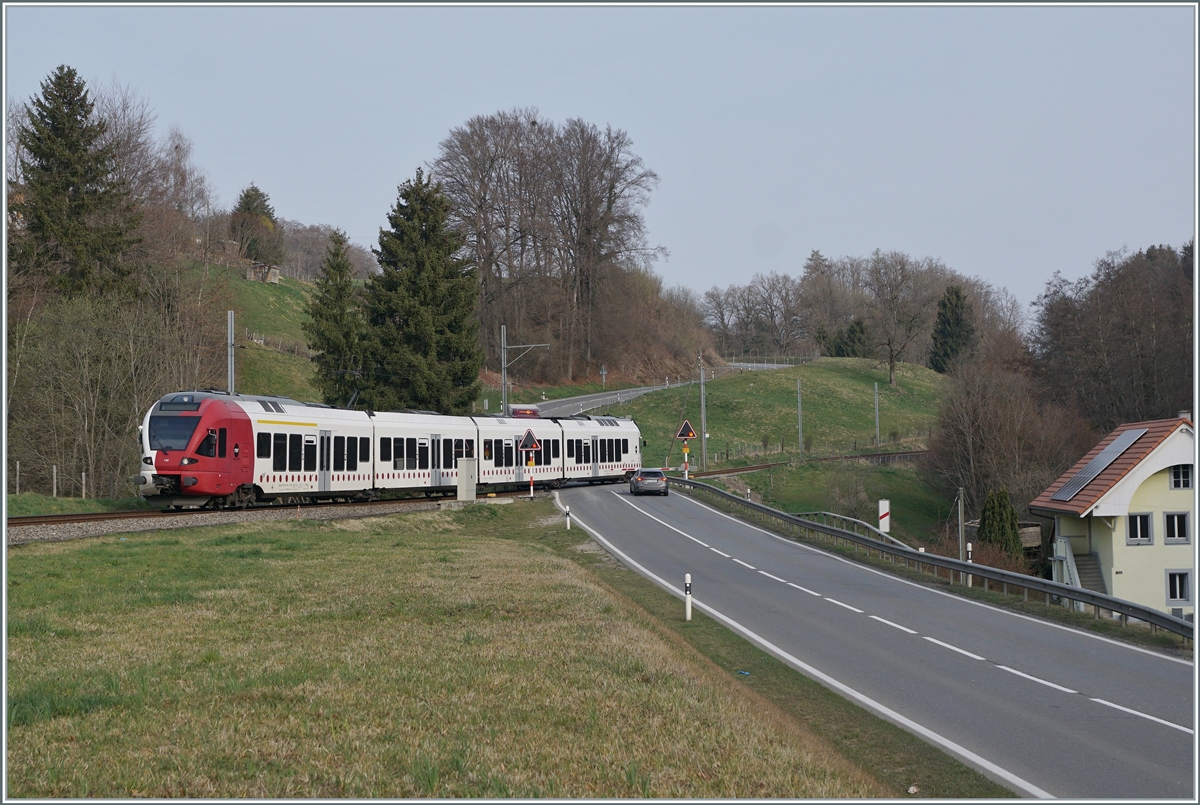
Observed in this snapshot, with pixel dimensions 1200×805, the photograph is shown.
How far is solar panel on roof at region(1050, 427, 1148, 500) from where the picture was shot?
38.1 metres

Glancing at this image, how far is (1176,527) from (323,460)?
3119 cm

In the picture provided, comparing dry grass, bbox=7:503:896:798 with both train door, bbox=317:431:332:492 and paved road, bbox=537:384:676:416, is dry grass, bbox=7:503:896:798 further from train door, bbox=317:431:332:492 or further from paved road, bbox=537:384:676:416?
paved road, bbox=537:384:676:416

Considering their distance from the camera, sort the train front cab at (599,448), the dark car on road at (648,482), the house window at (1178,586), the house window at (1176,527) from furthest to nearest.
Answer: the train front cab at (599,448)
the dark car on road at (648,482)
the house window at (1178,586)
the house window at (1176,527)

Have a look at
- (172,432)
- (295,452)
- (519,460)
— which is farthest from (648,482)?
(172,432)

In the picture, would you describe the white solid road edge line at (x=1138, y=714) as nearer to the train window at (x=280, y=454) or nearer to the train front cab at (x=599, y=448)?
the train window at (x=280, y=454)

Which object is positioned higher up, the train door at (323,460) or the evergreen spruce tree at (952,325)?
the evergreen spruce tree at (952,325)

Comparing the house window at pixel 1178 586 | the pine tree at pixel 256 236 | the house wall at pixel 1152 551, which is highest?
the pine tree at pixel 256 236

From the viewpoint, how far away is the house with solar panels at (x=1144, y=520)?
1443 inches

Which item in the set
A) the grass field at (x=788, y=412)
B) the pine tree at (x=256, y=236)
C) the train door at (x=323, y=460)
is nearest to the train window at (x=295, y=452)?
the train door at (x=323, y=460)

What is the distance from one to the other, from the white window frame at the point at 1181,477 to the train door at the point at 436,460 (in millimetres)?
27935

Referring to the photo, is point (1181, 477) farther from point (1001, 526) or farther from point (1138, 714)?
point (1138, 714)

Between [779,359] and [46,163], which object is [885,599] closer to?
[46,163]

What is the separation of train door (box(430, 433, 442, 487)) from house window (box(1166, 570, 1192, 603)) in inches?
1105

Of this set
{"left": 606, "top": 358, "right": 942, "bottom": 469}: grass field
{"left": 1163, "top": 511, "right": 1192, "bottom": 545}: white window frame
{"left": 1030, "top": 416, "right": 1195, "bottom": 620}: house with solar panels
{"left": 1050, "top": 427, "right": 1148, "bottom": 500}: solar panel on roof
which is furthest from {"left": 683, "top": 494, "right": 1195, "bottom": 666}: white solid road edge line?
{"left": 606, "top": 358, "right": 942, "bottom": 469}: grass field
